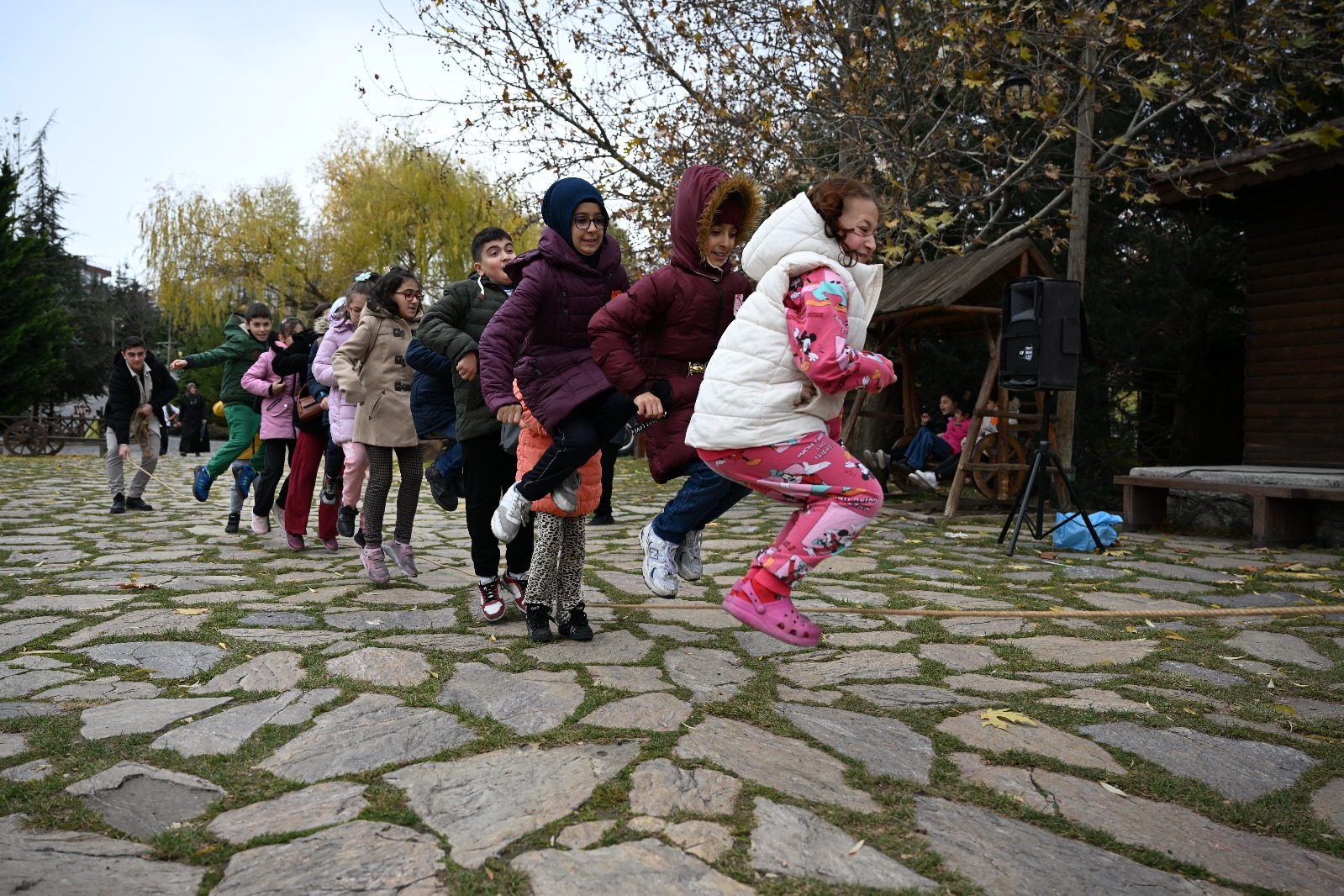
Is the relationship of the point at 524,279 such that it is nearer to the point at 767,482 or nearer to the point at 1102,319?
the point at 767,482

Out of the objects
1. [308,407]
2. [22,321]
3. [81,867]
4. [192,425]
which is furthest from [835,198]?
[22,321]

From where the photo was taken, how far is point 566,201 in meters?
4.11

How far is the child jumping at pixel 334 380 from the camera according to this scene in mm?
6344

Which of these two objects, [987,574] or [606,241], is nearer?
[606,241]

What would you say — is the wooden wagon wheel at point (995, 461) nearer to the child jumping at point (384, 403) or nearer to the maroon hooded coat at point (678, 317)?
the child jumping at point (384, 403)

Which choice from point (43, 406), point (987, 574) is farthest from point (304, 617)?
point (43, 406)

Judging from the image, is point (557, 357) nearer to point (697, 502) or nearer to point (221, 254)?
point (697, 502)

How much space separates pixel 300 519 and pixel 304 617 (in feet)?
8.35

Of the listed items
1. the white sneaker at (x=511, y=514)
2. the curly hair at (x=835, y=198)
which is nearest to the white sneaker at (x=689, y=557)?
the white sneaker at (x=511, y=514)

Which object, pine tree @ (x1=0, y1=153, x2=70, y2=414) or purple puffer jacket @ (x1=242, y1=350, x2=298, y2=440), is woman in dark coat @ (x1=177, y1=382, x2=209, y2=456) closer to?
pine tree @ (x1=0, y1=153, x2=70, y2=414)

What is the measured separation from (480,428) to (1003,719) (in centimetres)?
267

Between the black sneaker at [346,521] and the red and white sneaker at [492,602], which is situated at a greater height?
the black sneaker at [346,521]

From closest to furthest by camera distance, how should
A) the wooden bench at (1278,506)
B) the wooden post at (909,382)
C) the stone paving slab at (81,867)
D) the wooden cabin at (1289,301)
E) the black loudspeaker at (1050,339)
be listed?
the stone paving slab at (81,867) → the black loudspeaker at (1050,339) → the wooden bench at (1278,506) → the wooden cabin at (1289,301) → the wooden post at (909,382)

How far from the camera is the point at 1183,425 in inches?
621
